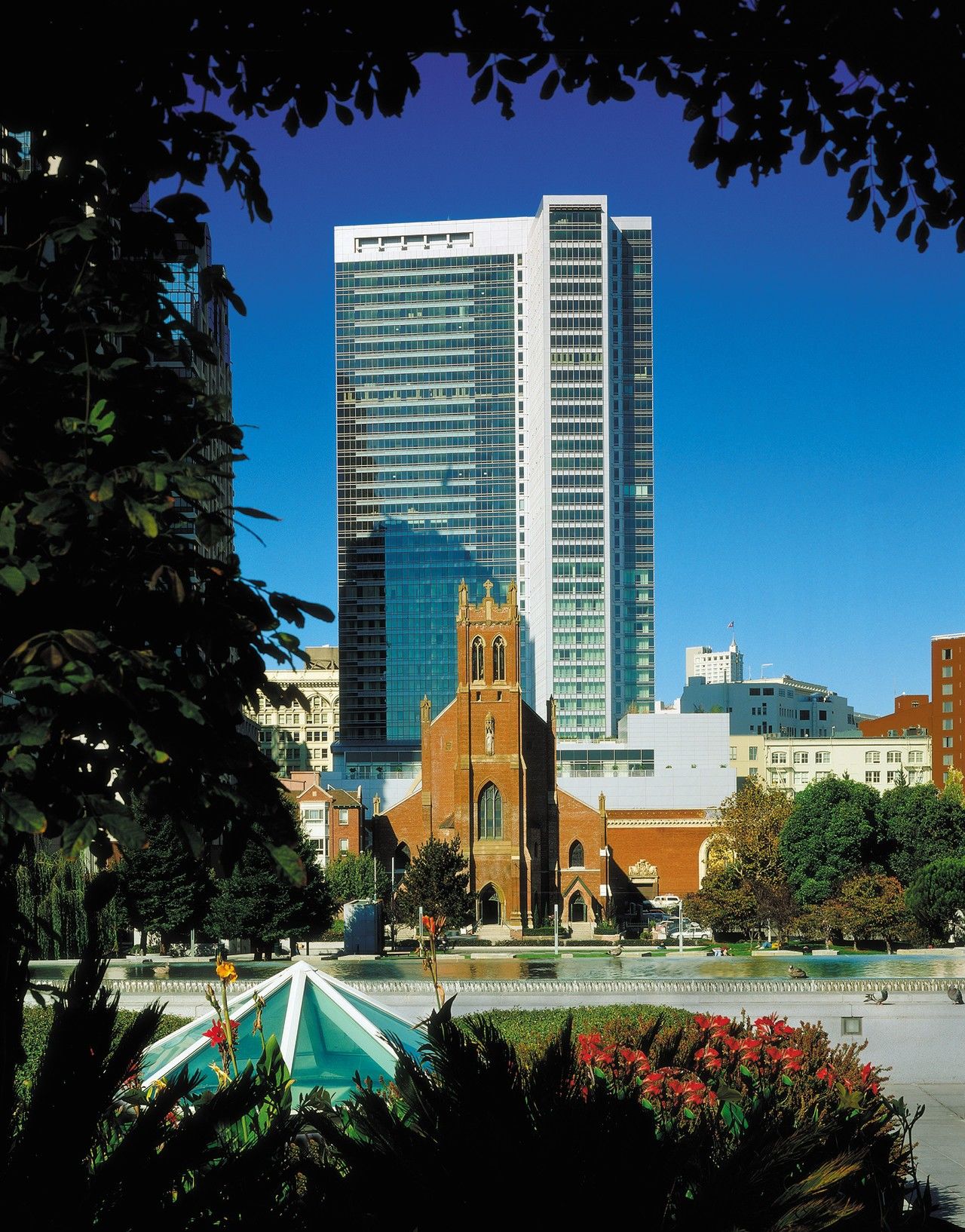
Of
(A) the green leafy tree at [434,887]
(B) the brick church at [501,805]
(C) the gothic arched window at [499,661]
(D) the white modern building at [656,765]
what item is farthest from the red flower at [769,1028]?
Answer: (D) the white modern building at [656,765]

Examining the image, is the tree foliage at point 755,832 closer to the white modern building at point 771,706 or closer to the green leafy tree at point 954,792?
the green leafy tree at point 954,792

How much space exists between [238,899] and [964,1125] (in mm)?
32708

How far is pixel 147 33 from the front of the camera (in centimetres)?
369

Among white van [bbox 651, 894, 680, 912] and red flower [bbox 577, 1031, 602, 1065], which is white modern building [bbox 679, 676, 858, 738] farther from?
red flower [bbox 577, 1031, 602, 1065]

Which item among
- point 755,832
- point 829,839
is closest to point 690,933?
point 755,832

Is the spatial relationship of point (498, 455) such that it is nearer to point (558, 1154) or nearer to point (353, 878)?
point (353, 878)

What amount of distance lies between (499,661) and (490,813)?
818 cm

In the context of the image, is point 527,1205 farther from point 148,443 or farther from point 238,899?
point 238,899

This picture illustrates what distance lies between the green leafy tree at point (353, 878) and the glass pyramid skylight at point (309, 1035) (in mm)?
51637

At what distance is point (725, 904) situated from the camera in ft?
187

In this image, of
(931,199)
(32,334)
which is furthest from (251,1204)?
(931,199)

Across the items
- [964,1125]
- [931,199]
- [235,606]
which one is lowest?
[964,1125]

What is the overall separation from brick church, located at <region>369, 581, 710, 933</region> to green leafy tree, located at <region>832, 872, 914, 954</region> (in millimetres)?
20887

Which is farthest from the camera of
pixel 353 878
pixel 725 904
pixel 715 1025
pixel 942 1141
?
pixel 353 878
